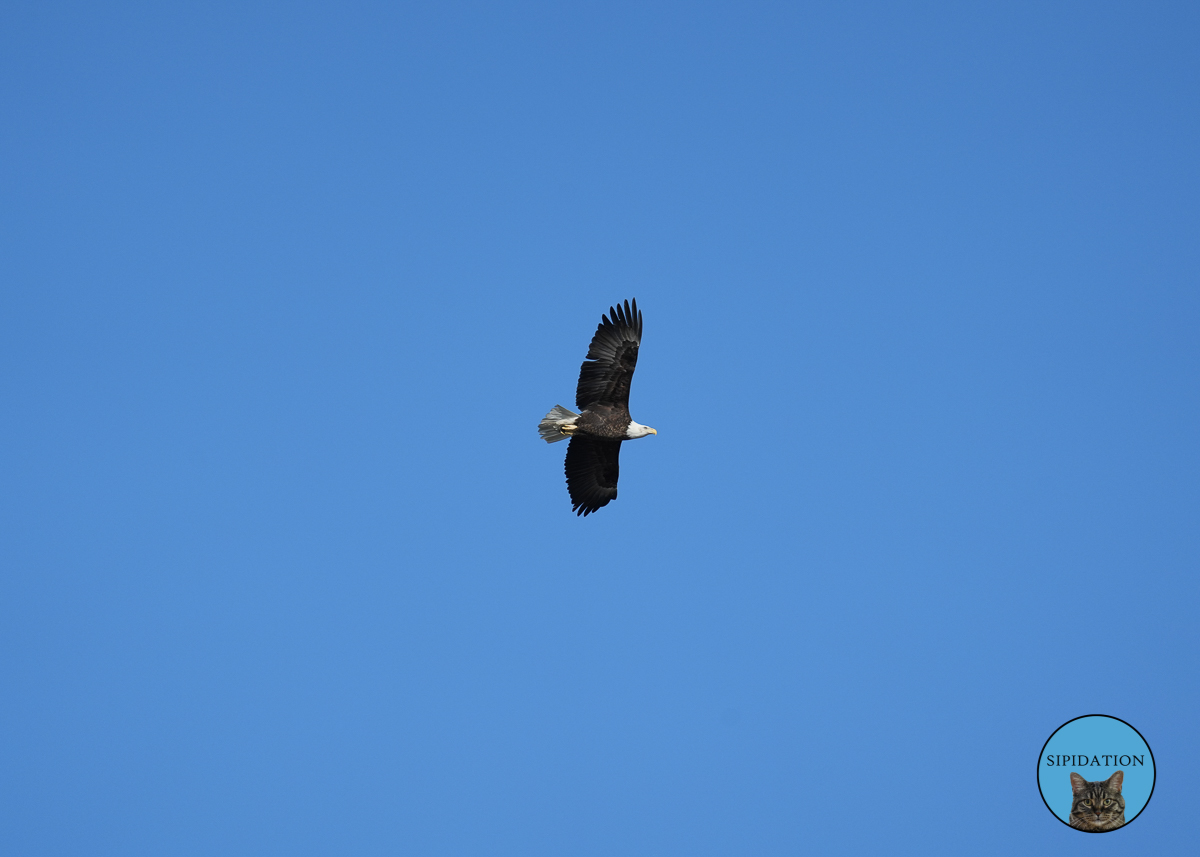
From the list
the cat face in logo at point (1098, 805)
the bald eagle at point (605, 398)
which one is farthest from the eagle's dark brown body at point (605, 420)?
the cat face in logo at point (1098, 805)

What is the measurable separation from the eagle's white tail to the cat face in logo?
10.5m


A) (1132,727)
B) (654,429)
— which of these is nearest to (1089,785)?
(1132,727)

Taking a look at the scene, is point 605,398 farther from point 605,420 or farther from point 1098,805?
point 1098,805

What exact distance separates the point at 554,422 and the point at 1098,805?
11048 mm

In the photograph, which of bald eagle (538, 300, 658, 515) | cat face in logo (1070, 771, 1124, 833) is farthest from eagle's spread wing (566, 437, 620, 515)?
cat face in logo (1070, 771, 1124, 833)

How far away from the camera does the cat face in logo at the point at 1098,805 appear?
1562cm

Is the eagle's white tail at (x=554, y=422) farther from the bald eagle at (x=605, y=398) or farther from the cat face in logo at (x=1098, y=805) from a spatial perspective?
the cat face in logo at (x=1098, y=805)

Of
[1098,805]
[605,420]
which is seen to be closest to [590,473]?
[605,420]

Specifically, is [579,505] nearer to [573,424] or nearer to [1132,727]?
[573,424]

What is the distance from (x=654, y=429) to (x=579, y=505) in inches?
94.7

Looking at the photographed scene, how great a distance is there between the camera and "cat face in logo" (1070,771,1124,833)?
15625 millimetres

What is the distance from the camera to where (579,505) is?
806 inches

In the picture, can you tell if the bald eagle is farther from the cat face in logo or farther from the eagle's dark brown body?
the cat face in logo

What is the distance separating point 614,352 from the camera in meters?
18.7
